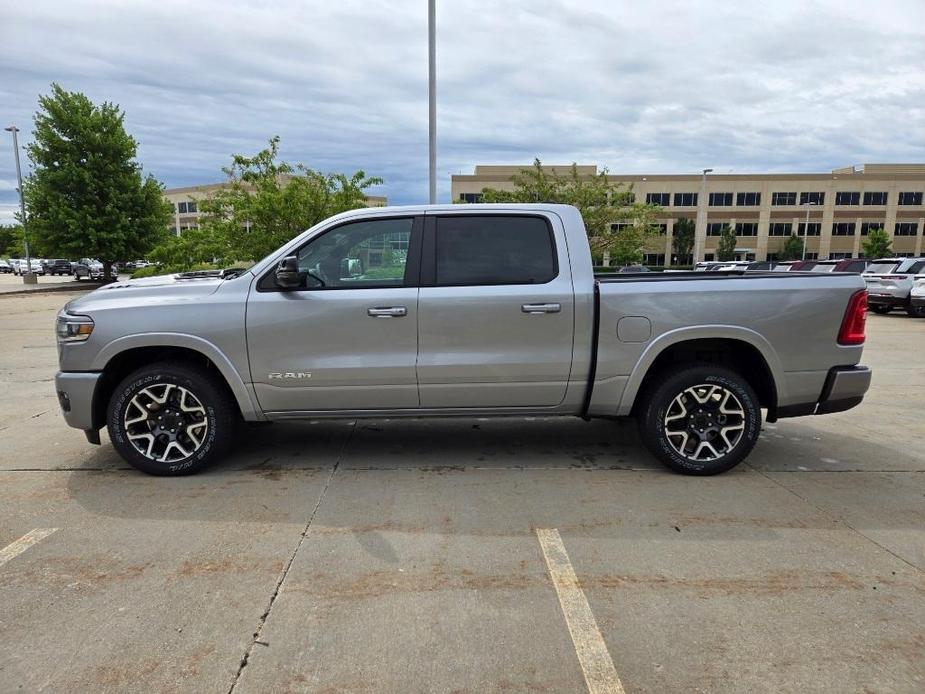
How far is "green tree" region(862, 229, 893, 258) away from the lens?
232ft

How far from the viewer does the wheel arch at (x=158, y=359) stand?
4.44 meters

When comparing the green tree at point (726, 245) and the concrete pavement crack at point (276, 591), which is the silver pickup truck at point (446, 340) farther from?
the green tree at point (726, 245)

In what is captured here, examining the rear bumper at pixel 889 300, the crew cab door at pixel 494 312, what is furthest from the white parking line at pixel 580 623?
the rear bumper at pixel 889 300

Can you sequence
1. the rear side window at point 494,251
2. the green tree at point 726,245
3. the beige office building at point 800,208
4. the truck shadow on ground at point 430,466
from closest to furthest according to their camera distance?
the truck shadow on ground at point 430,466 → the rear side window at point 494,251 → the green tree at point 726,245 → the beige office building at point 800,208

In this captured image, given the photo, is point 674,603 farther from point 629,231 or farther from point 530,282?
point 629,231

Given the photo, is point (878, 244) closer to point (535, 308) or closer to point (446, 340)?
point (535, 308)

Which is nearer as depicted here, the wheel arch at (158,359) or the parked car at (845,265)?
the wheel arch at (158,359)

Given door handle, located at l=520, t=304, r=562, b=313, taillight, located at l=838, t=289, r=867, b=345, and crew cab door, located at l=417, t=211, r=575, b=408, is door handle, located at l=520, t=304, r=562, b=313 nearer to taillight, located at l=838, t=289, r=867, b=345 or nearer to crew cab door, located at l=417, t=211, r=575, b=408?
crew cab door, located at l=417, t=211, r=575, b=408

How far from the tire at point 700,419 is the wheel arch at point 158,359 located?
9.64 ft

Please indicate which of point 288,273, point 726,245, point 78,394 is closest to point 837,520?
point 288,273

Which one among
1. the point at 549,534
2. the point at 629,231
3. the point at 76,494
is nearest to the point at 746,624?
the point at 549,534

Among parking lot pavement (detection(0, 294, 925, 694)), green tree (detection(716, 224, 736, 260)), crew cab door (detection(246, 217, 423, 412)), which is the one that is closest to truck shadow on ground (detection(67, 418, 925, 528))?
parking lot pavement (detection(0, 294, 925, 694))

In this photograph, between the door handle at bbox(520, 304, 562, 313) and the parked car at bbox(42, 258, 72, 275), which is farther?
the parked car at bbox(42, 258, 72, 275)

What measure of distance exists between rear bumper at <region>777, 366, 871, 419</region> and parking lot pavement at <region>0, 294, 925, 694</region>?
1.71 ft
